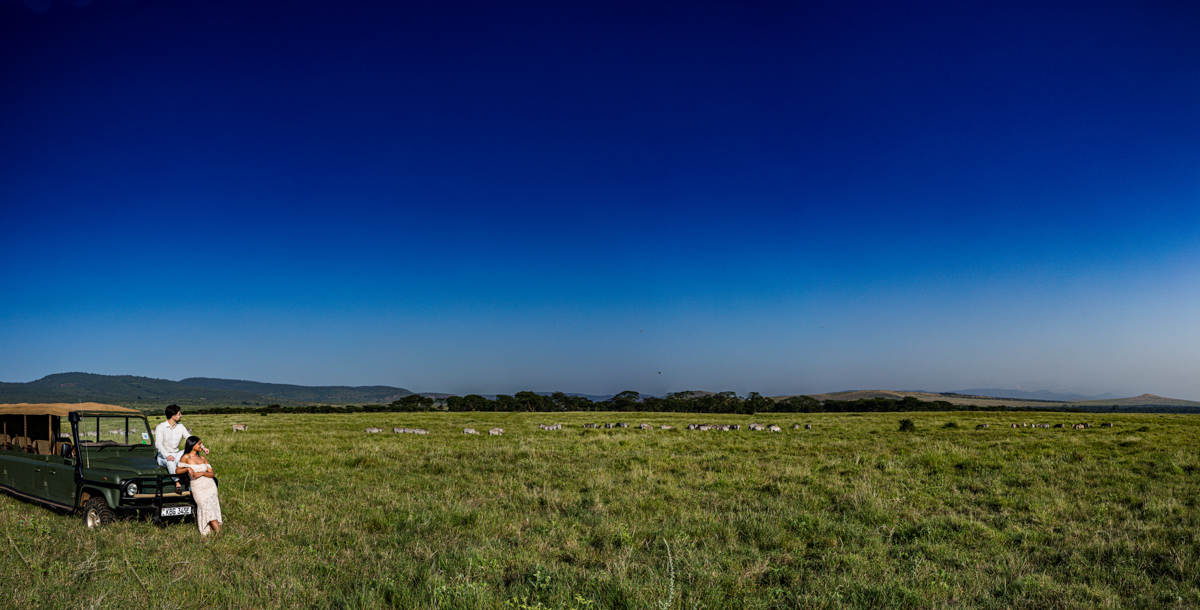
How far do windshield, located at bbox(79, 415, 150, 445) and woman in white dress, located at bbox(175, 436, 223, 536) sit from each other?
3.11 m

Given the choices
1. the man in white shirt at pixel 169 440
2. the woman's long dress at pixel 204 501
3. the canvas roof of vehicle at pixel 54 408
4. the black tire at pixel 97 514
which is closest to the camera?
the woman's long dress at pixel 204 501

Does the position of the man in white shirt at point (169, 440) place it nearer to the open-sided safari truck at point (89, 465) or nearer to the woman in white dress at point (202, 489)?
the open-sided safari truck at point (89, 465)

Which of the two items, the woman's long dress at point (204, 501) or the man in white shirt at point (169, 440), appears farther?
the man in white shirt at point (169, 440)

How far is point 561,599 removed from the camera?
6305 millimetres

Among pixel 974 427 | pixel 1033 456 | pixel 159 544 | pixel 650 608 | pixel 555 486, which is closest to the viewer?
pixel 650 608

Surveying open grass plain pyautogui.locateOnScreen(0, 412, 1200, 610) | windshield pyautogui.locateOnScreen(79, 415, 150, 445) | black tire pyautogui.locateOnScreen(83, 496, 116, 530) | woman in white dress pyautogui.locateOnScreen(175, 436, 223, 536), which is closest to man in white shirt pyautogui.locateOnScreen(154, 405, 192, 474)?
woman in white dress pyautogui.locateOnScreen(175, 436, 223, 536)

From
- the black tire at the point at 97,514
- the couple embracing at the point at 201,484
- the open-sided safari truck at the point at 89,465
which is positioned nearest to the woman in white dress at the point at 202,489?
the couple embracing at the point at 201,484

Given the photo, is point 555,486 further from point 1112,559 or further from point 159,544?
point 1112,559

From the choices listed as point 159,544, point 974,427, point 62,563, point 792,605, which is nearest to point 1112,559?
point 792,605

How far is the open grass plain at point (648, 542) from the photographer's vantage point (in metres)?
6.63

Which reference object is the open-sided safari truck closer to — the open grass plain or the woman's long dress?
the open grass plain

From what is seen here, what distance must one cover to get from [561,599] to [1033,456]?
21.7 metres

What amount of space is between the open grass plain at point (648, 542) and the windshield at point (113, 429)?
1460 millimetres

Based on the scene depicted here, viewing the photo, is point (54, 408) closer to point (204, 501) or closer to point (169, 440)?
point (169, 440)
